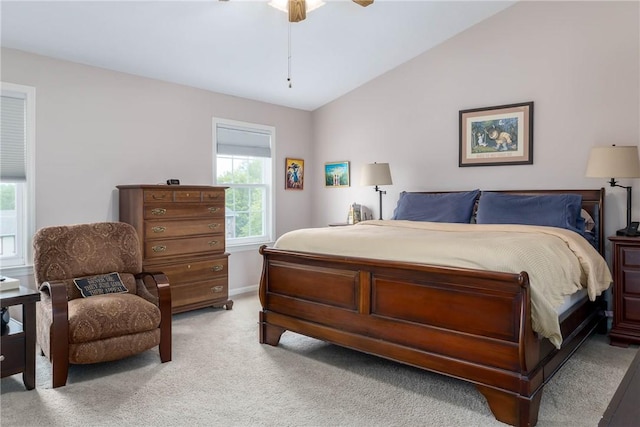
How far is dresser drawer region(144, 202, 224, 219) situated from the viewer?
3.91 meters

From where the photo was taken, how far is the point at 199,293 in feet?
14.1

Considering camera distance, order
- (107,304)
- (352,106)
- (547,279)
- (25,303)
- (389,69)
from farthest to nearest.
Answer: (352,106) < (389,69) < (107,304) < (25,303) < (547,279)

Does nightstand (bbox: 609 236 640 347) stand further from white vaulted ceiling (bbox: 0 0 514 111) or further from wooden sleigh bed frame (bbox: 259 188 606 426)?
white vaulted ceiling (bbox: 0 0 514 111)

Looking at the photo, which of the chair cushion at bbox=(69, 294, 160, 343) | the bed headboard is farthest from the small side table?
the bed headboard

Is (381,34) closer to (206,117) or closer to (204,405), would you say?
(206,117)

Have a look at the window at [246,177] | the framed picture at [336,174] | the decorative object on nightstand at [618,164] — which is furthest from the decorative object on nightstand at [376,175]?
the decorative object on nightstand at [618,164]

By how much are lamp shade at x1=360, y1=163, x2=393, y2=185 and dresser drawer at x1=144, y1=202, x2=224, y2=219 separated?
1.59 meters

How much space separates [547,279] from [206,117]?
12.2 ft

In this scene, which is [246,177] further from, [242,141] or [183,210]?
[183,210]

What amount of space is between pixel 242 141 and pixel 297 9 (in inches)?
91.2

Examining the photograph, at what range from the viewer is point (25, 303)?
8.48ft

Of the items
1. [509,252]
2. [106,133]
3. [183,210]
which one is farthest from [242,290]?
[509,252]

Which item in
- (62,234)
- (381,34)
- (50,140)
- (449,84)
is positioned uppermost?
(381,34)

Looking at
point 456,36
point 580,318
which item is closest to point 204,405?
point 580,318
